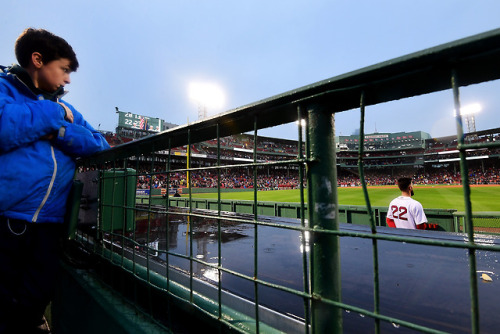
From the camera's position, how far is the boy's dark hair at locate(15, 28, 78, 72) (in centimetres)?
166

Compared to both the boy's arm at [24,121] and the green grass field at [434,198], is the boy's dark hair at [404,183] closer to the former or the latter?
the boy's arm at [24,121]

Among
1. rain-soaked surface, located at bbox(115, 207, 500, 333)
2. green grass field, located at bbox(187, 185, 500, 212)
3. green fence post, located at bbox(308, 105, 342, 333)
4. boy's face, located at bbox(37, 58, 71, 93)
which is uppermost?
boy's face, located at bbox(37, 58, 71, 93)

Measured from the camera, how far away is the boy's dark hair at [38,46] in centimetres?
166

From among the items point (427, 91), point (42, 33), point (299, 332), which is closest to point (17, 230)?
point (42, 33)

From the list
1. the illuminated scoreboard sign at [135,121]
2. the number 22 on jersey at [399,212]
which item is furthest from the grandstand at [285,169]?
the number 22 on jersey at [399,212]

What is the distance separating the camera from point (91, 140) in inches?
69.9

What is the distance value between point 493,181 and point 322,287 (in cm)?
4905

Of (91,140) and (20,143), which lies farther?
(91,140)

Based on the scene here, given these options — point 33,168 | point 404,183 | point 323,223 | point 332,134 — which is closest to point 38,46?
point 33,168

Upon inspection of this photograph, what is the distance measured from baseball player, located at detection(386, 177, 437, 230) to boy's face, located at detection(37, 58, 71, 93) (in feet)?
15.6

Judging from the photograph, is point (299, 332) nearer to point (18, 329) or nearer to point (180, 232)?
point (18, 329)

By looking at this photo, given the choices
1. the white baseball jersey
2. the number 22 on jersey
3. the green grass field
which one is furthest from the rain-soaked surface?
the green grass field

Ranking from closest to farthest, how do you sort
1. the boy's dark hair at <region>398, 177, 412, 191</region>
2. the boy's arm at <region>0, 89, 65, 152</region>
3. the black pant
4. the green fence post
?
the green fence post
the boy's arm at <region>0, 89, 65, 152</region>
the black pant
the boy's dark hair at <region>398, 177, 412, 191</region>

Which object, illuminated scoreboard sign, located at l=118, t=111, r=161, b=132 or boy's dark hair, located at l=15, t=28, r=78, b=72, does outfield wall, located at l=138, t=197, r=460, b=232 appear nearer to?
boy's dark hair, located at l=15, t=28, r=78, b=72
